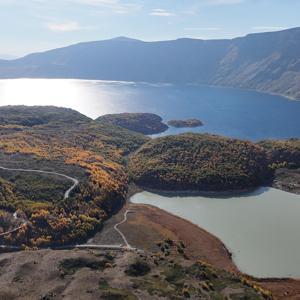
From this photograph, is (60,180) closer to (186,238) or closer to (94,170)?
(94,170)

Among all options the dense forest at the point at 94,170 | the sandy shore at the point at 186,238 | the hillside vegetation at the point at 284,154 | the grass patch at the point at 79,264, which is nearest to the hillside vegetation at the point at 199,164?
the dense forest at the point at 94,170

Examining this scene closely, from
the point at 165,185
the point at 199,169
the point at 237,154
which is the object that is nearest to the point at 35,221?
the point at 165,185

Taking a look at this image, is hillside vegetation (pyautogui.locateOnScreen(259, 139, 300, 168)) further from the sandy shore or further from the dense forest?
the sandy shore

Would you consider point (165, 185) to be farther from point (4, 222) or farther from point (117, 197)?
point (4, 222)

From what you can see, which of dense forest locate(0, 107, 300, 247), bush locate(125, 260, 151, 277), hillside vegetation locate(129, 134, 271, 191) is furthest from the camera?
hillside vegetation locate(129, 134, 271, 191)

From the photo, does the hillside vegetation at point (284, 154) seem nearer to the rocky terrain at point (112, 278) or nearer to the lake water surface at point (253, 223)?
the lake water surface at point (253, 223)

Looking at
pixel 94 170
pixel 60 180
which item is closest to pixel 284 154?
pixel 94 170

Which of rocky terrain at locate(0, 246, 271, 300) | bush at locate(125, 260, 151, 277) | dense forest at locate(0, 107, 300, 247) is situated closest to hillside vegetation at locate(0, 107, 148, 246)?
dense forest at locate(0, 107, 300, 247)
